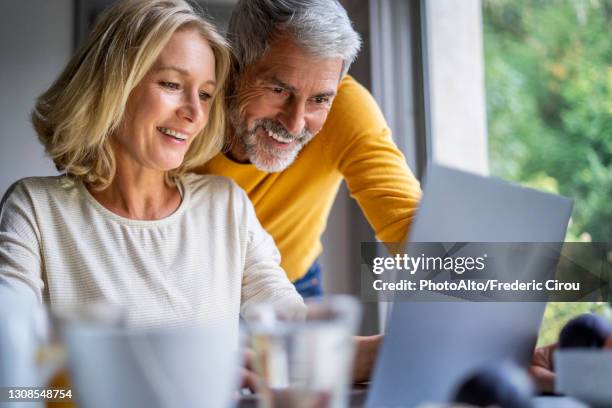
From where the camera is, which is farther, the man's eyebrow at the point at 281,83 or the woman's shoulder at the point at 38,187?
the man's eyebrow at the point at 281,83

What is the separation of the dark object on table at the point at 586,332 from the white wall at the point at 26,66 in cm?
252

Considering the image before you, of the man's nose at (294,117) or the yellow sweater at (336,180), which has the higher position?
the man's nose at (294,117)

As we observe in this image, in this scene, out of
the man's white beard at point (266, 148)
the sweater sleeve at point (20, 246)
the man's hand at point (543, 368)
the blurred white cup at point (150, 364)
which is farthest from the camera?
the man's white beard at point (266, 148)

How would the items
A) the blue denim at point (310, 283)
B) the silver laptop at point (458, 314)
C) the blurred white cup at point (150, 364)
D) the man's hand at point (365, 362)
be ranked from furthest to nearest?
1. the blue denim at point (310, 283)
2. the man's hand at point (365, 362)
3. the silver laptop at point (458, 314)
4. the blurred white cup at point (150, 364)

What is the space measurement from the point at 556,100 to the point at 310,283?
1.47 meters

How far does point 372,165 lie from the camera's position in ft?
5.43

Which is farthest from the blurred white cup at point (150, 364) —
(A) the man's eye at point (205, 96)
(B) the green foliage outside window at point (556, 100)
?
(B) the green foliage outside window at point (556, 100)

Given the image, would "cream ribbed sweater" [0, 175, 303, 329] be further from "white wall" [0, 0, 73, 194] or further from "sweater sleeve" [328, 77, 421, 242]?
"white wall" [0, 0, 73, 194]

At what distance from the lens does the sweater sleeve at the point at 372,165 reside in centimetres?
154

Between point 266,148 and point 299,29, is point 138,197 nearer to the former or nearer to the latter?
point 266,148

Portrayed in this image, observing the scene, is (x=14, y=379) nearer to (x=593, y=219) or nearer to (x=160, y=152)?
(x=160, y=152)

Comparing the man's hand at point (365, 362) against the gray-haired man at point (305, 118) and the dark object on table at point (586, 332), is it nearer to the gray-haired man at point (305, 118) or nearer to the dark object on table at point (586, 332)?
the dark object on table at point (586, 332)

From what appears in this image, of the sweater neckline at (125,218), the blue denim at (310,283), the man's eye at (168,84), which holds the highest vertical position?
the man's eye at (168,84)

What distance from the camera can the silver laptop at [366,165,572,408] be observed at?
711 millimetres
